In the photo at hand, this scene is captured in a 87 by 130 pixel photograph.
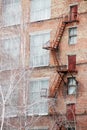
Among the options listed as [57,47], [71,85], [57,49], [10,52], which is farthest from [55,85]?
[10,52]

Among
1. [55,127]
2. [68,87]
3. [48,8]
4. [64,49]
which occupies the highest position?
[48,8]

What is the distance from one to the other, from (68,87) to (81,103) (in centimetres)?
189

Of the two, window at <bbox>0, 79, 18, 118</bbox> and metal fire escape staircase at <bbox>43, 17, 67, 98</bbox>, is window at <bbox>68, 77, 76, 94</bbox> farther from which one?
window at <bbox>0, 79, 18, 118</bbox>

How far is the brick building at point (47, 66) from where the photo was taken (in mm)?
47875

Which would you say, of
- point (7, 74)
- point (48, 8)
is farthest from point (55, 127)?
point (48, 8)

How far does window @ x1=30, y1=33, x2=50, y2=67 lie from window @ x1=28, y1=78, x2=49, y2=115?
1.55 meters

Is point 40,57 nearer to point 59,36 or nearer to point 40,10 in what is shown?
point 59,36

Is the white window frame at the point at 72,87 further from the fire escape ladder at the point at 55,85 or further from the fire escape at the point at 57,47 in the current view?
the fire escape ladder at the point at 55,85

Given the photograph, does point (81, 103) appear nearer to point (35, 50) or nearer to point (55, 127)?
point (55, 127)

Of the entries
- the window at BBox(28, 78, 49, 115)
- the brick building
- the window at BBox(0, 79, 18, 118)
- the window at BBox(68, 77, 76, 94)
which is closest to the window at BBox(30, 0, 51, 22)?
the brick building

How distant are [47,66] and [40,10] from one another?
198 inches

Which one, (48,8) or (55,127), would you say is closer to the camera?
(55,127)

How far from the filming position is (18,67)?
47.7m

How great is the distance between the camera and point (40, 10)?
52.4 meters
